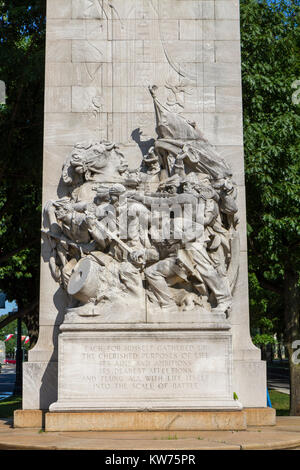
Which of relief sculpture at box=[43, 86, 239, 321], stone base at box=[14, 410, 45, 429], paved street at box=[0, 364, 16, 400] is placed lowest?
paved street at box=[0, 364, 16, 400]

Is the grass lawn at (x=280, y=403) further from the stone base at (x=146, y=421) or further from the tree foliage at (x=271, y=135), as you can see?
the stone base at (x=146, y=421)

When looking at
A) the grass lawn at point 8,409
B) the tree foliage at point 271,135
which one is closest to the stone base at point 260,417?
the tree foliage at point 271,135

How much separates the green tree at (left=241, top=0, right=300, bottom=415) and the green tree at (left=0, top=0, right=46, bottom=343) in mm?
6348

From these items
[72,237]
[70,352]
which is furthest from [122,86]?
[70,352]

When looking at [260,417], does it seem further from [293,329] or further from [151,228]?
[293,329]

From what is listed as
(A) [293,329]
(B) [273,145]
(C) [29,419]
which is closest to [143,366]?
(C) [29,419]

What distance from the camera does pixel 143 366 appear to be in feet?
37.2

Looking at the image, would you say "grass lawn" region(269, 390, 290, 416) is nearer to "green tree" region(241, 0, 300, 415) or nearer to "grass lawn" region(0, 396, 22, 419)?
"green tree" region(241, 0, 300, 415)

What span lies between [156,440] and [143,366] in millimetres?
1730

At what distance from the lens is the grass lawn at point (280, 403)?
22203mm

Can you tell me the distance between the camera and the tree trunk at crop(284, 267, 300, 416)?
63.9 ft

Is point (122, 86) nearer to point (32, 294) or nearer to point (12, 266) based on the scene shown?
point (12, 266)

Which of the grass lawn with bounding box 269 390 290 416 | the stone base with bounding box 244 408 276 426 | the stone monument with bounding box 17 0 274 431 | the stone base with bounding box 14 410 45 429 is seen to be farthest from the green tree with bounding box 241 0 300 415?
the stone base with bounding box 14 410 45 429

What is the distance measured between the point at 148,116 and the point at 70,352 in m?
4.84
